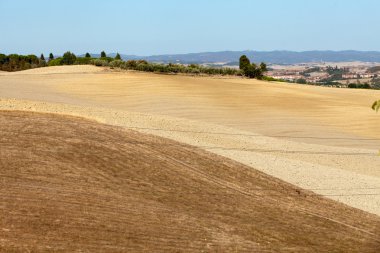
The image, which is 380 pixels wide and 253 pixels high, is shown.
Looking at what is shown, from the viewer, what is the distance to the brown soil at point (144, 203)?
40.6ft

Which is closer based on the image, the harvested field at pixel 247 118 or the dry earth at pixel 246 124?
the dry earth at pixel 246 124

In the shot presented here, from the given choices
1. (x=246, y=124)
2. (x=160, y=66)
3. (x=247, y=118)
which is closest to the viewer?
(x=246, y=124)

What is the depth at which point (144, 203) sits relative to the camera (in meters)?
14.6

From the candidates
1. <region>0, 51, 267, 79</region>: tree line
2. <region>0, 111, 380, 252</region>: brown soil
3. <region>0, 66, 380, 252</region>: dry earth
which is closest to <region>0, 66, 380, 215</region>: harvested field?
<region>0, 66, 380, 252</region>: dry earth

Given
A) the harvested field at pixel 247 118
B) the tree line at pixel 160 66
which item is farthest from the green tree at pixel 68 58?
the harvested field at pixel 247 118

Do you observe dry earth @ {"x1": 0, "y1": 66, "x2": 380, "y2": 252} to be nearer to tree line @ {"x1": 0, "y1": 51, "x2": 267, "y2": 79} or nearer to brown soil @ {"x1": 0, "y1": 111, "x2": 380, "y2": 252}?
brown soil @ {"x1": 0, "y1": 111, "x2": 380, "y2": 252}

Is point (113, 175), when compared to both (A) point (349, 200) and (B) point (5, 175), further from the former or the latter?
(A) point (349, 200)

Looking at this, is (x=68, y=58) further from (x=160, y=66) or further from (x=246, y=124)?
(x=246, y=124)

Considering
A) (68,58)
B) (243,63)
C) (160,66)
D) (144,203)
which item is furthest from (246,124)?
(68,58)

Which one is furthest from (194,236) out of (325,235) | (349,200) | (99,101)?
(99,101)

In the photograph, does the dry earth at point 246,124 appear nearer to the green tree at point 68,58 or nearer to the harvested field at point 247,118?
the harvested field at point 247,118

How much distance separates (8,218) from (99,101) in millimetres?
23884

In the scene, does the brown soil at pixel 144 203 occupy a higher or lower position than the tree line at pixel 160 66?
lower

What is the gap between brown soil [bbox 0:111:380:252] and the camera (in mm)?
12383
